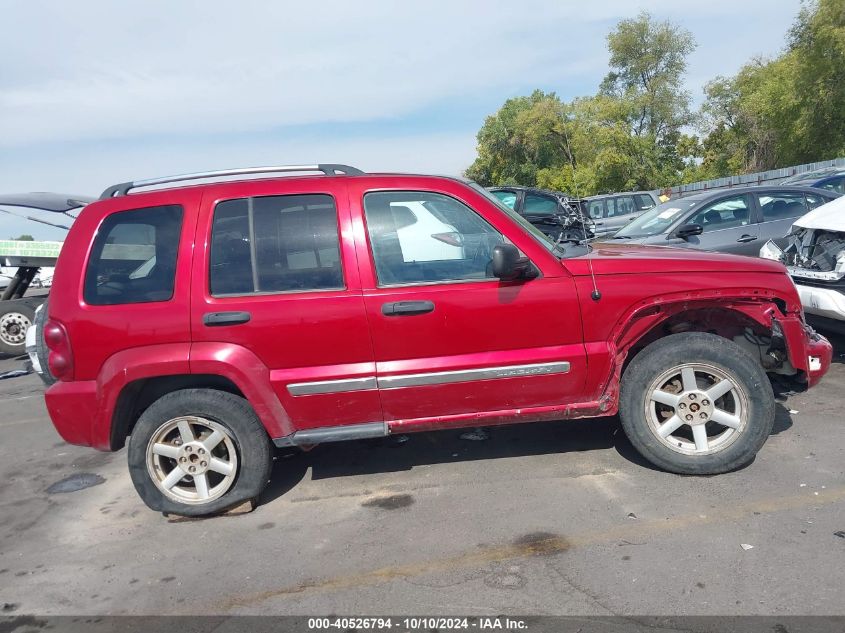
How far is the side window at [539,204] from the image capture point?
13.6 metres

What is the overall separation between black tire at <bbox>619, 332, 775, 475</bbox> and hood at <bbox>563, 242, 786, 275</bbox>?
417mm

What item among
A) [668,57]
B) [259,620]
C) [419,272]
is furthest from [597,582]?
[668,57]

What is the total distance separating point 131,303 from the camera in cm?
381

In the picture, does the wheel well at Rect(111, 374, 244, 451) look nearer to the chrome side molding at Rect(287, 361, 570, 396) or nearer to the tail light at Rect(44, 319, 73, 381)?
the tail light at Rect(44, 319, 73, 381)

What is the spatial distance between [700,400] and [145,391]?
10.9 ft

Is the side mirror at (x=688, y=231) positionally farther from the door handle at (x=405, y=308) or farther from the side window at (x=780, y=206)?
the door handle at (x=405, y=308)

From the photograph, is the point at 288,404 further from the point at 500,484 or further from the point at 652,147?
the point at 652,147

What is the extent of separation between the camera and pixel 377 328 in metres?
3.75

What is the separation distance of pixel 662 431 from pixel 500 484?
3.39 ft

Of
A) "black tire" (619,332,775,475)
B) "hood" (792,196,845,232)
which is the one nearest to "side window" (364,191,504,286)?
"black tire" (619,332,775,475)

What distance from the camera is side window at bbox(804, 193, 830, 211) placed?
28.7 feet

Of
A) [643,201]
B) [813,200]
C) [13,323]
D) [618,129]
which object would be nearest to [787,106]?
[618,129]

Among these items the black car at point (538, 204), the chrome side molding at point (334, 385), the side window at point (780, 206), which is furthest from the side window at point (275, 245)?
the black car at point (538, 204)

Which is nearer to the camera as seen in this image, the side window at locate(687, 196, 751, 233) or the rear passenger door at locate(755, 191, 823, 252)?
the rear passenger door at locate(755, 191, 823, 252)
